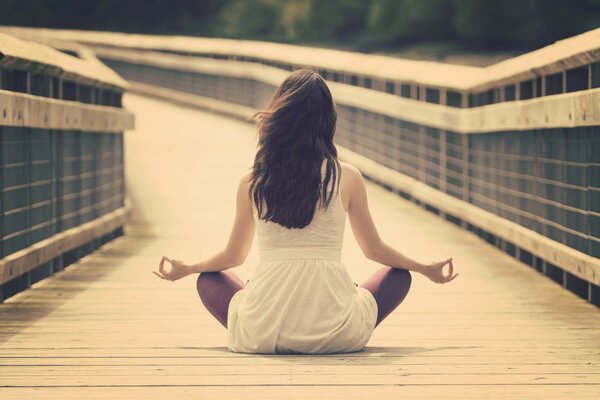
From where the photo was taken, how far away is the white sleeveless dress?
547 cm

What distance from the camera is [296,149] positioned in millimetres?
5492

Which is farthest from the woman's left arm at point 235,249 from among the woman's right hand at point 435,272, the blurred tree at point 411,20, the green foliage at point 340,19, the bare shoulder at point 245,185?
the blurred tree at point 411,20

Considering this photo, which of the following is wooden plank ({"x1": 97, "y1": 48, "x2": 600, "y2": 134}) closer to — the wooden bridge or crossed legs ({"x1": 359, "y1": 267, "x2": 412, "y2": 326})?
the wooden bridge

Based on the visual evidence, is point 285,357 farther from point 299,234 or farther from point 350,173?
point 350,173

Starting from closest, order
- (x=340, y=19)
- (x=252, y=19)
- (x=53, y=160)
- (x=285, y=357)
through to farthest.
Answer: (x=285, y=357) < (x=53, y=160) < (x=340, y=19) < (x=252, y=19)

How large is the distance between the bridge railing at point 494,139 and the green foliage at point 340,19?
105 feet

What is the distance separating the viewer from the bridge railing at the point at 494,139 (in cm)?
764

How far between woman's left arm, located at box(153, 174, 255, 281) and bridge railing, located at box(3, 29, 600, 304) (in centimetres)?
215

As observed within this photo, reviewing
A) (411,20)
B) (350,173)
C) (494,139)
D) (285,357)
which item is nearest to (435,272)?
(350,173)

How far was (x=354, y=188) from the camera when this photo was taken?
5652mm

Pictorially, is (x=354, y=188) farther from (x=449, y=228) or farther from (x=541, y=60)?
(x=449, y=228)

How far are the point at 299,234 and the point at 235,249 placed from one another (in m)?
0.32

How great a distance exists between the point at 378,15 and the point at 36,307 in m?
57.9

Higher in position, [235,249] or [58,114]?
[58,114]
